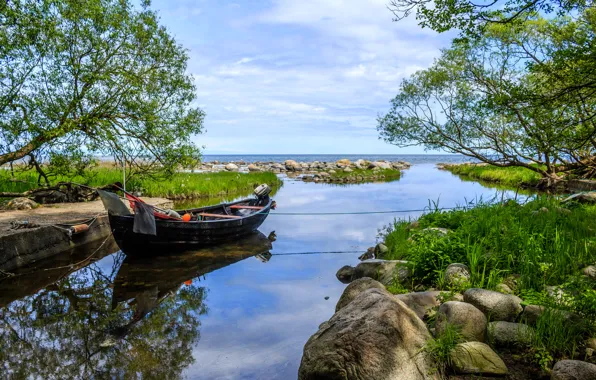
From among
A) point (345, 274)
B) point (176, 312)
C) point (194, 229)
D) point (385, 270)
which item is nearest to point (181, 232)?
point (194, 229)

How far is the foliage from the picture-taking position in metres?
3.97

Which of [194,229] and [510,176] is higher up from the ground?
[510,176]

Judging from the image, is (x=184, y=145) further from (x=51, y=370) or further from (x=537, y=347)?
(x=537, y=347)

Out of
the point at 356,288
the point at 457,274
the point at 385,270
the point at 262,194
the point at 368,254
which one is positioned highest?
the point at 262,194

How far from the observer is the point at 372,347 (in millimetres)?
3783

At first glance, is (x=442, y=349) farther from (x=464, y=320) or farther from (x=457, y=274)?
(x=457, y=274)

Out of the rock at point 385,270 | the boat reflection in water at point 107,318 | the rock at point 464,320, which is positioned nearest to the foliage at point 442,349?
the rock at point 464,320

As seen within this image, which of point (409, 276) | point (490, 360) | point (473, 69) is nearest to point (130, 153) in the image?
point (409, 276)

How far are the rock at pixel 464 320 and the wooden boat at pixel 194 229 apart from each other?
6.89 meters

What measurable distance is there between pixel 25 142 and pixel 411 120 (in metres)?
14.9

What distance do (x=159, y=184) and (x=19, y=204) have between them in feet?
25.7

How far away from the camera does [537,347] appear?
4.16 meters

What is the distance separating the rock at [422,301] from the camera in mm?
5203

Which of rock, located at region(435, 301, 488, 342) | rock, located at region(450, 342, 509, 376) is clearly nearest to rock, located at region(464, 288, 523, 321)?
rock, located at region(435, 301, 488, 342)
